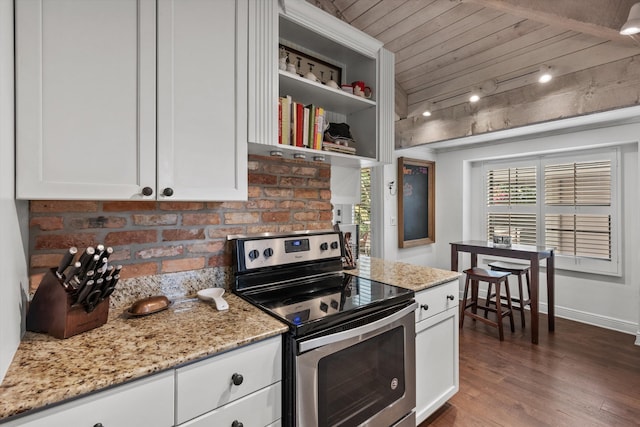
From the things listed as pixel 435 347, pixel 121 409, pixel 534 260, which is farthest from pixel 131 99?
pixel 534 260

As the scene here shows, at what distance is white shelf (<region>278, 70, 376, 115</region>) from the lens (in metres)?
1.65

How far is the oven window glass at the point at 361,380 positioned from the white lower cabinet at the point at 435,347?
0.22 m

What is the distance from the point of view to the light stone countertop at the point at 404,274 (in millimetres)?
1740

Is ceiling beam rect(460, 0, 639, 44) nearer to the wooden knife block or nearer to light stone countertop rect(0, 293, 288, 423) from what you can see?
light stone countertop rect(0, 293, 288, 423)

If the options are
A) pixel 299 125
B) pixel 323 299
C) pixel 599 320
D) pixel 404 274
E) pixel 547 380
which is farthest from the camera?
pixel 599 320

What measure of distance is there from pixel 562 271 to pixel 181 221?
4040mm

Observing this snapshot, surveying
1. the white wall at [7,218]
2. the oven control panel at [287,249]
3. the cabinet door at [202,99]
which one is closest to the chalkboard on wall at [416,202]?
the oven control panel at [287,249]

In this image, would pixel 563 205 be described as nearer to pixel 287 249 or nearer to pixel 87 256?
pixel 287 249

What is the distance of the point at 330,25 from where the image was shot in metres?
A: 1.70

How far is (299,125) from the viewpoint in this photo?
166 centimetres

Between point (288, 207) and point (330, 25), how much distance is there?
1067 mm

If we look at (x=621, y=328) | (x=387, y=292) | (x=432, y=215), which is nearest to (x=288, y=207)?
(x=387, y=292)

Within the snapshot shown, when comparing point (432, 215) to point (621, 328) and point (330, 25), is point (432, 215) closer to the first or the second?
point (621, 328)

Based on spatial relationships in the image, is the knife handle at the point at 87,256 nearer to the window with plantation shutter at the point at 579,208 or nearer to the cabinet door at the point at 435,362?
the cabinet door at the point at 435,362
